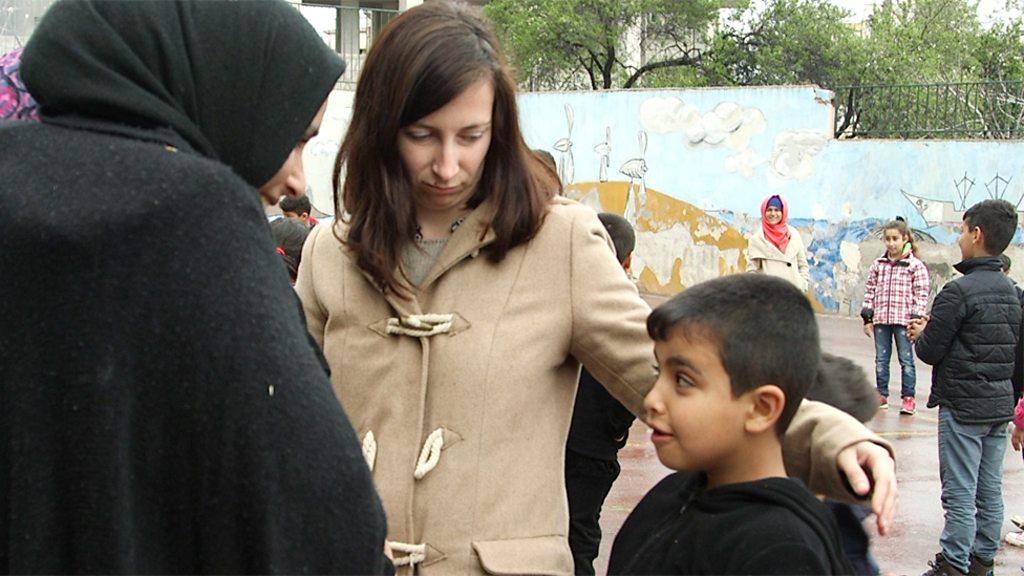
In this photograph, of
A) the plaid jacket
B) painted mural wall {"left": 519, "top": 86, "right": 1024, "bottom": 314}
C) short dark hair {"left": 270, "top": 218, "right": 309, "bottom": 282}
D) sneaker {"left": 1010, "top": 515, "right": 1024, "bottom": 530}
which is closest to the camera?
short dark hair {"left": 270, "top": 218, "right": 309, "bottom": 282}

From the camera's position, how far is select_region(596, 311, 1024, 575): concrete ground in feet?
22.0

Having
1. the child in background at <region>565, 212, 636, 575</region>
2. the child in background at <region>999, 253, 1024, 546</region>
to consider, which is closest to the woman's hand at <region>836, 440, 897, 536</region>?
the child in background at <region>565, 212, 636, 575</region>

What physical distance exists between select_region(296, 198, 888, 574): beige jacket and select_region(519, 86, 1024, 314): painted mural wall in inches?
574

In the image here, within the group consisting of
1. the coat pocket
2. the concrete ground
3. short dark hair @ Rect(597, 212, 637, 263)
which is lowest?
the concrete ground

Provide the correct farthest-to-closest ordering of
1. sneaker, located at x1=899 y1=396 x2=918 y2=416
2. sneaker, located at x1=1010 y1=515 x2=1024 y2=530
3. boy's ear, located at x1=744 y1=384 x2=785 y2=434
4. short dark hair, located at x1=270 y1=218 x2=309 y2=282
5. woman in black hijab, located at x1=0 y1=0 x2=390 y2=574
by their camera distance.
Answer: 1. sneaker, located at x1=899 y1=396 x2=918 y2=416
2. sneaker, located at x1=1010 y1=515 x2=1024 y2=530
3. short dark hair, located at x1=270 y1=218 x2=309 y2=282
4. boy's ear, located at x1=744 y1=384 x2=785 y2=434
5. woman in black hijab, located at x1=0 y1=0 x2=390 y2=574

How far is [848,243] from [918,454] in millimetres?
8693

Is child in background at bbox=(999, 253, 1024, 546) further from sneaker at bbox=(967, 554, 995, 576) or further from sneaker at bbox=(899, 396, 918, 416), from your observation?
sneaker at bbox=(899, 396, 918, 416)

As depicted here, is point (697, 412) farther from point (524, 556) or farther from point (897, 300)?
point (897, 300)

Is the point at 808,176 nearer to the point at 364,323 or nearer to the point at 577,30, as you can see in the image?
the point at 577,30

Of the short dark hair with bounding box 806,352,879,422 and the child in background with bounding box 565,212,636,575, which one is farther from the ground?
the short dark hair with bounding box 806,352,879,422

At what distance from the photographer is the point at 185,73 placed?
58.0 inches

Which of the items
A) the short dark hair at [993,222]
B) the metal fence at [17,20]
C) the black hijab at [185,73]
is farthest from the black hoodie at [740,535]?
the short dark hair at [993,222]

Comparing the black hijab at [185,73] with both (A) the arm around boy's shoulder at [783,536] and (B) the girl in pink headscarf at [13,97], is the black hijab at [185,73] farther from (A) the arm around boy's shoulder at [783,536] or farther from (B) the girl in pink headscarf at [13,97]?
(A) the arm around boy's shoulder at [783,536]

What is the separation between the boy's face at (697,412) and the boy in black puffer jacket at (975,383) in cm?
479
